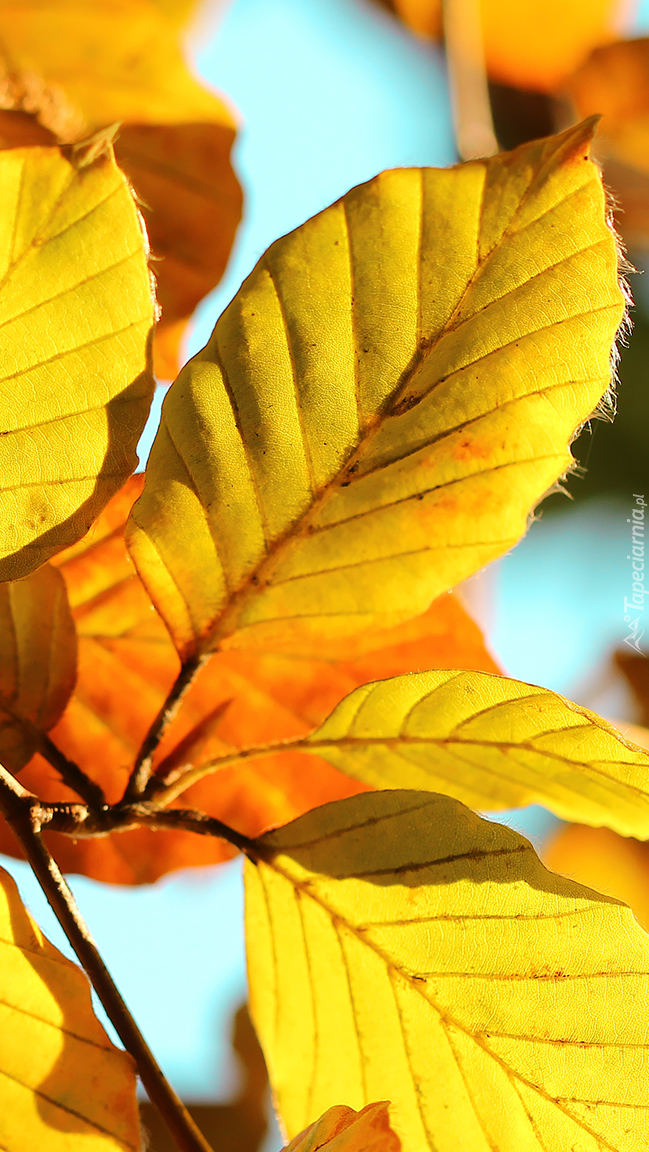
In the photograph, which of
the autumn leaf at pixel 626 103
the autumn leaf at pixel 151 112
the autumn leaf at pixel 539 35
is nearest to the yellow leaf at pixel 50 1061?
the autumn leaf at pixel 151 112

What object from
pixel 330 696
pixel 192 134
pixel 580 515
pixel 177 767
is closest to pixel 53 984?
pixel 177 767

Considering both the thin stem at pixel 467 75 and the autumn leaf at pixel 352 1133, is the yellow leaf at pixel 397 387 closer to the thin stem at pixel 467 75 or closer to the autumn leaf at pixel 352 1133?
the autumn leaf at pixel 352 1133

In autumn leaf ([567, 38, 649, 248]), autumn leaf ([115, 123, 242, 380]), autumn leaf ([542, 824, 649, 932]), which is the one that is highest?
autumn leaf ([567, 38, 649, 248])

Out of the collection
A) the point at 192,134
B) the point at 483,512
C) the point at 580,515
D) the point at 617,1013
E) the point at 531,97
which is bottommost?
the point at 617,1013

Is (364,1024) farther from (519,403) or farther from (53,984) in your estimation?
(519,403)

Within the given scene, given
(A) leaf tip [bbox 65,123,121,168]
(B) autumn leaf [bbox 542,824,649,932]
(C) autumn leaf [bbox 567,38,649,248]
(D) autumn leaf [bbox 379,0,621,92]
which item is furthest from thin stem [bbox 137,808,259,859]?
(D) autumn leaf [bbox 379,0,621,92]

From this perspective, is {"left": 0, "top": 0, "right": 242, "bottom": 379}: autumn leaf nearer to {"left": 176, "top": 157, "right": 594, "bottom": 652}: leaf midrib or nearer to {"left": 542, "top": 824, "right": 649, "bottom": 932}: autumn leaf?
{"left": 176, "top": 157, "right": 594, "bottom": 652}: leaf midrib
